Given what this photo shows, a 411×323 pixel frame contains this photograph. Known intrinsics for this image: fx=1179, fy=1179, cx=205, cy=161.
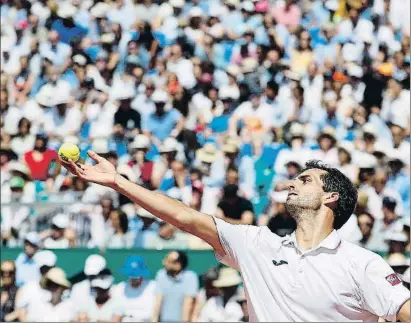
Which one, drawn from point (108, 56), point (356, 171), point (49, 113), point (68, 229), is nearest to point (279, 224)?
point (356, 171)

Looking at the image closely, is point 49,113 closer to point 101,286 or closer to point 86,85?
point 86,85

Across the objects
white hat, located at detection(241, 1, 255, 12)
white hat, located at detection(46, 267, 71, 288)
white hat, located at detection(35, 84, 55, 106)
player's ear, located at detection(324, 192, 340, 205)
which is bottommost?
white hat, located at detection(35, 84, 55, 106)

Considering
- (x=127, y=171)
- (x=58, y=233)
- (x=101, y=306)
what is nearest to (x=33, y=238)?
(x=58, y=233)

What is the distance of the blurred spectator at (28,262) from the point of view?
12.1 m

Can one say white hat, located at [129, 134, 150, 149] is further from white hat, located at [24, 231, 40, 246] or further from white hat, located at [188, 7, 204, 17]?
white hat, located at [188, 7, 204, 17]

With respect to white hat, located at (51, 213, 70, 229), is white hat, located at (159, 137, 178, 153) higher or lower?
higher

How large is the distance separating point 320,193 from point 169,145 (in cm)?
839

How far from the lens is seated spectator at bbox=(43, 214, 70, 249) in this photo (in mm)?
12594

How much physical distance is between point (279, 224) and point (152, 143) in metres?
3.18

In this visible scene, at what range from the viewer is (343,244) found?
525cm

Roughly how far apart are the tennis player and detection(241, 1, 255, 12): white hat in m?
12.4

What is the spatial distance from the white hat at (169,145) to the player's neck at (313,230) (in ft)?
27.2

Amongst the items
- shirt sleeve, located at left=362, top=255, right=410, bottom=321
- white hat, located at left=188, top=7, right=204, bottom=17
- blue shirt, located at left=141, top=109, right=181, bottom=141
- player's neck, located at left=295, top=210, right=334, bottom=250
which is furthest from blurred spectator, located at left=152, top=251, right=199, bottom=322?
white hat, located at left=188, top=7, right=204, bottom=17

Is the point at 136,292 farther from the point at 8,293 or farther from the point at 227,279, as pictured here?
the point at 8,293
